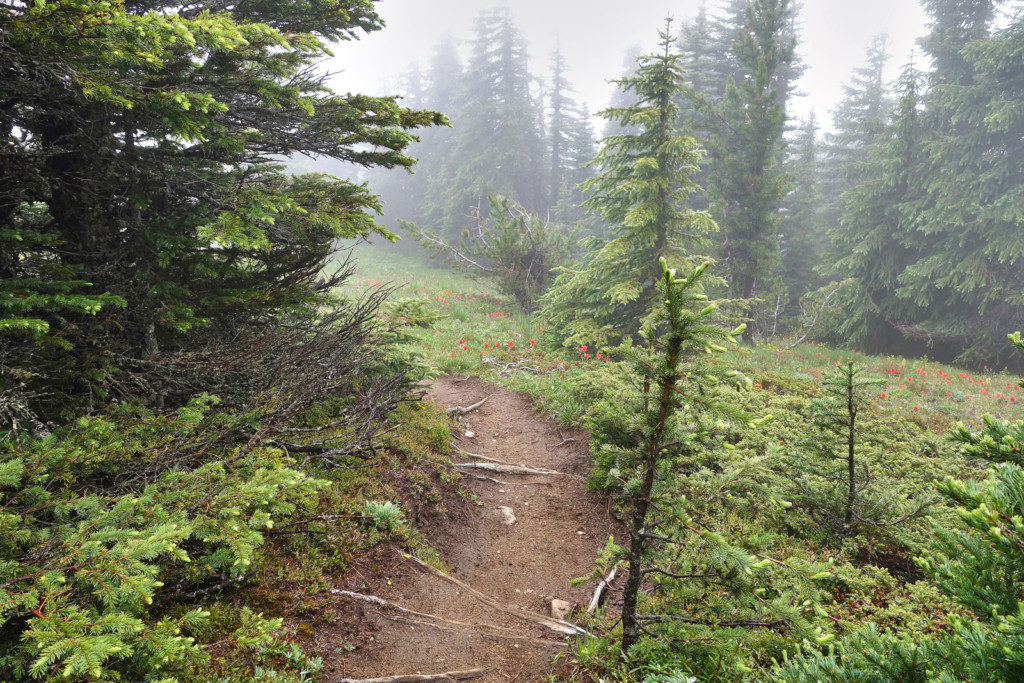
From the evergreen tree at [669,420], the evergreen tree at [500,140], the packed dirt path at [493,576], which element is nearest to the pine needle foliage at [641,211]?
the packed dirt path at [493,576]

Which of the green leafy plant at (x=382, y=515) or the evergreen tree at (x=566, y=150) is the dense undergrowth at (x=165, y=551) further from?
the evergreen tree at (x=566, y=150)

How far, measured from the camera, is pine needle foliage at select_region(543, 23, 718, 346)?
11.2 metres

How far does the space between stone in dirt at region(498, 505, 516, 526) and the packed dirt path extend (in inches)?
0.9

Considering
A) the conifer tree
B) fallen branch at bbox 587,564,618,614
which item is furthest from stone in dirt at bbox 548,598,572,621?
the conifer tree

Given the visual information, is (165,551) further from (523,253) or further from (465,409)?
(523,253)

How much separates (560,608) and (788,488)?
2886 millimetres

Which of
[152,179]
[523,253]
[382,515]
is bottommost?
[382,515]

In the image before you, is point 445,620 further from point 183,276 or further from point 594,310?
point 594,310

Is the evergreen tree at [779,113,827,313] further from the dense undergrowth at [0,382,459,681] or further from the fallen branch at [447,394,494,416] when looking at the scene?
the dense undergrowth at [0,382,459,681]

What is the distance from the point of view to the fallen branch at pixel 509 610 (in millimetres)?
4342

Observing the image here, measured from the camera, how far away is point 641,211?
11242mm

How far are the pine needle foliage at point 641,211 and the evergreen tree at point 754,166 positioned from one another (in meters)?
7.53

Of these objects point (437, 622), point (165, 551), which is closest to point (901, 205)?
point (437, 622)

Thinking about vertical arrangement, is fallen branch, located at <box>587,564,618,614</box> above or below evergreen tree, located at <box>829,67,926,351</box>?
below
